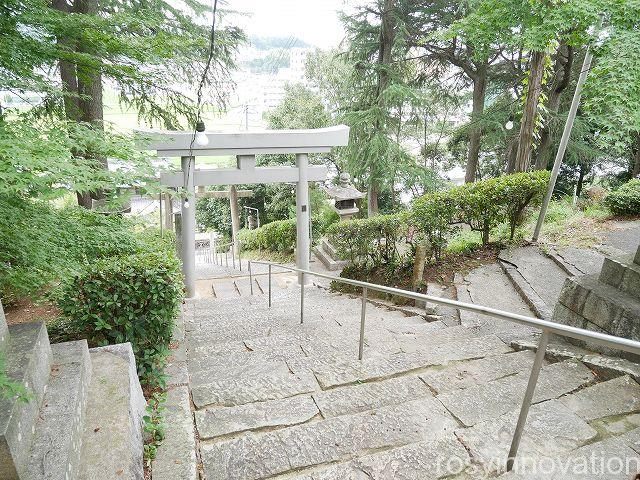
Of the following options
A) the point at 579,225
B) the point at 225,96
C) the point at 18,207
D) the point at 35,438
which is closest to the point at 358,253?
the point at 225,96

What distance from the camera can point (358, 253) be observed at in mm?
7258

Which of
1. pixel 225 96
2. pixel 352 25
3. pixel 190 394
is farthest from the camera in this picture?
pixel 352 25

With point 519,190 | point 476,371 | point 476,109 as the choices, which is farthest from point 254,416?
point 476,109

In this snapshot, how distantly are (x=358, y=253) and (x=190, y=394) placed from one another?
498 centimetres

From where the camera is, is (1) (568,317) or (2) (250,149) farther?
A: (2) (250,149)

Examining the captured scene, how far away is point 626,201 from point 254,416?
9089 millimetres

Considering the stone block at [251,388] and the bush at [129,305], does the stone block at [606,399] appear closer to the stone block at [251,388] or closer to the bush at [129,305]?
Result: the stone block at [251,388]

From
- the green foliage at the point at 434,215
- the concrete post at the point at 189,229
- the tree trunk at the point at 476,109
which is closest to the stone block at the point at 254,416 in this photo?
the green foliage at the point at 434,215

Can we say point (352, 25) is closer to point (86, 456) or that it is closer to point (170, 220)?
point (170, 220)

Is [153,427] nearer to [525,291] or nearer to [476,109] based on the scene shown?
[525,291]

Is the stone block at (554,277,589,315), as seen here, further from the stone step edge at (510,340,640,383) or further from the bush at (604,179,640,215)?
the bush at (604,179,640,215)

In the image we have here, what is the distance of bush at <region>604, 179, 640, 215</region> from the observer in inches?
303

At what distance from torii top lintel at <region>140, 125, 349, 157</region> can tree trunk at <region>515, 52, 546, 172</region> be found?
3.56 m

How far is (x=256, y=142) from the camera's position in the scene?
7164 millimetres
